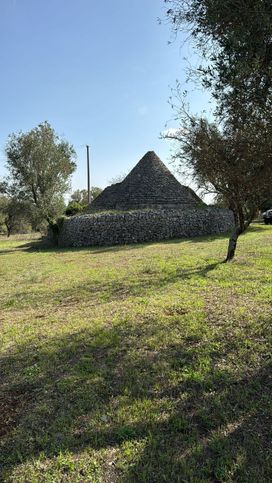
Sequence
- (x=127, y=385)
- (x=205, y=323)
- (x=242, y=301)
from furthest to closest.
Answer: (x=242, y=301)
(x=205, y=323)
(x=127, y=385)

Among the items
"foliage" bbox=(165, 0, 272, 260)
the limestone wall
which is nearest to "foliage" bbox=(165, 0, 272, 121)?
"foliage" bbox=(165, 0, 272, 260)

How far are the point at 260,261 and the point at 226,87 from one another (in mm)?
7005

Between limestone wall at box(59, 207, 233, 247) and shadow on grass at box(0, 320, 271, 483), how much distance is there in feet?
58.2

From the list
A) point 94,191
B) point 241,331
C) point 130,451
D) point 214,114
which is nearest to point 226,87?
point 214,114

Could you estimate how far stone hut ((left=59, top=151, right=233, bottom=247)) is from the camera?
73.2ft

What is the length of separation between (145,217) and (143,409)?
19.7 m

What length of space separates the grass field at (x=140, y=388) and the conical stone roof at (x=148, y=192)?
17.8 metres

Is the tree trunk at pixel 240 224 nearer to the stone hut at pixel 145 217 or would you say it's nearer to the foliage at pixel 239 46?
the foliage at pixel 239 46

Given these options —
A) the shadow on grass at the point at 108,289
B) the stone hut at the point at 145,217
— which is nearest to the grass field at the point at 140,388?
the shadow on grass at the point at 108,289

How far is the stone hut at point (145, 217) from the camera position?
22.3 m

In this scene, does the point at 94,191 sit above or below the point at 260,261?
above

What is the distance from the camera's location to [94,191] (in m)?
72.3

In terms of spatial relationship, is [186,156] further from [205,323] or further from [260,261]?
[205,323]

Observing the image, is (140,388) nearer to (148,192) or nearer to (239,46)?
(239,46)
